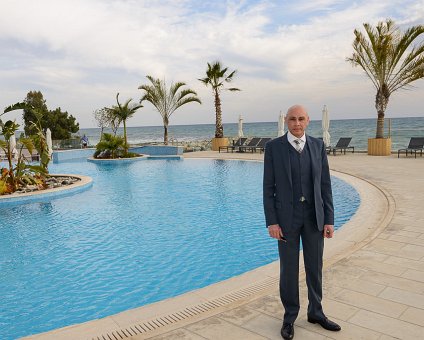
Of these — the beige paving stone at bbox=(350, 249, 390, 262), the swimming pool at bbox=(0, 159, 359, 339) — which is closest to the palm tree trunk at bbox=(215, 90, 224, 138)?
the swimming pool at bbox=(0, 159, 359, 339)

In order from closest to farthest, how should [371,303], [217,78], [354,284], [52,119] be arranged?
1. [371,303]
2. [354,284]
3. [217,78]
4. [52,119]

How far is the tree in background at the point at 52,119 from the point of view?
1478 inches

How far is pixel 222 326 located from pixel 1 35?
52.8 ft

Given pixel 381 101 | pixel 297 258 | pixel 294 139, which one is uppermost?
pixel 381 101

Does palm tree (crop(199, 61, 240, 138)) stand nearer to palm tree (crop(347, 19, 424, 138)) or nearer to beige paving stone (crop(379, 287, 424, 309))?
palm tree (crop(347, 19, 424, 138))

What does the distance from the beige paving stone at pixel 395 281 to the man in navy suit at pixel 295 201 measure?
1.29 m

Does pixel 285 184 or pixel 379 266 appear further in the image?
pixel 379 266

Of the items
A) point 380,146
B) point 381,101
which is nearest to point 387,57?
point 381,101

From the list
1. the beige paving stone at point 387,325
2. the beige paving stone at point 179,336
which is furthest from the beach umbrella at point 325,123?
the beige paving stone at point 179,336

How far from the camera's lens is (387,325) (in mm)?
2928

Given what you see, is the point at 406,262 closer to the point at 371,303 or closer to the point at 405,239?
the point at 405,239

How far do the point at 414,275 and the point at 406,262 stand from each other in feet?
1.38

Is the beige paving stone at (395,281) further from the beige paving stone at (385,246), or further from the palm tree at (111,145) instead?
the palm tree at (111,145)

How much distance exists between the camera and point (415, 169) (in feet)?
41.3
